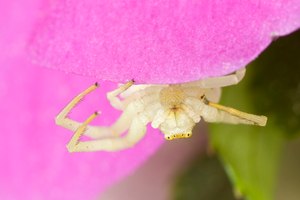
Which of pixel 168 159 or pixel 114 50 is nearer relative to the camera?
pixel 114 50

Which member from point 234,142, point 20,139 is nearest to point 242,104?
point 234,142

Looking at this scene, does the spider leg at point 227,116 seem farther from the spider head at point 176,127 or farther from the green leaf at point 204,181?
the green leaf at point 204,181

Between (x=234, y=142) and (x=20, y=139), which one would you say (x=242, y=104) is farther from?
(x=20, y=139)

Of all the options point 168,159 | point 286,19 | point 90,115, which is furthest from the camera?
point 168,159

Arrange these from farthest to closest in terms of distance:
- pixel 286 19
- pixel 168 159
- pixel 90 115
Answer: pixel 168 159, pixel 90 115, pixel 286 19

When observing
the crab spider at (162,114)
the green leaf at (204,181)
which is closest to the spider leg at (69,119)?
the crab spider at (162,114)

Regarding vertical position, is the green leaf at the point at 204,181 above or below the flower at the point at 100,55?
below

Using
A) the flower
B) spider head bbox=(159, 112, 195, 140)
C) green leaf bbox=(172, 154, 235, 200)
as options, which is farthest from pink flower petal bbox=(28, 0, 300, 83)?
green leaf bbox=(172, 154, 235, 200)

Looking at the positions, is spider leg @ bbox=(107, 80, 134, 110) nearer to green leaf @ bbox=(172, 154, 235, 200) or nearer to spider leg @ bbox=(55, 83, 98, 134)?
spider leg @ bbox=(55, 83, 98, 134)

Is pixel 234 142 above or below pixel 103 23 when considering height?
below
